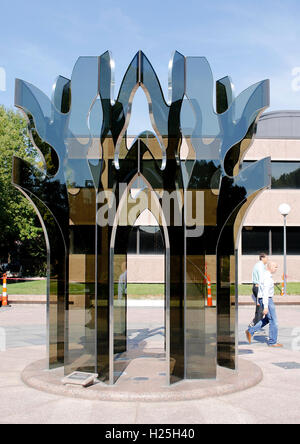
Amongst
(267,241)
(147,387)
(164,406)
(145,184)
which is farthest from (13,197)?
(164,406)

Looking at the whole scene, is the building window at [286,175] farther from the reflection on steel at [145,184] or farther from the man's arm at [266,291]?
the reflection on steel at [145,184]

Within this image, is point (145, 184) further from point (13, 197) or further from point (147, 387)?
point (13, 197)

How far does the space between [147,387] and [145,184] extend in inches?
120

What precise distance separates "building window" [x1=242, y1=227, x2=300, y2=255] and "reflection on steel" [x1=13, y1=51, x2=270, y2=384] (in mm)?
23173

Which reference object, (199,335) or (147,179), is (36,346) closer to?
(199,335)

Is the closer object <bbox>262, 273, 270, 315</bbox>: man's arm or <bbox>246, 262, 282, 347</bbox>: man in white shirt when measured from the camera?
Answer: <bbox>262, 273, 270, 315</bbox>: man's arm

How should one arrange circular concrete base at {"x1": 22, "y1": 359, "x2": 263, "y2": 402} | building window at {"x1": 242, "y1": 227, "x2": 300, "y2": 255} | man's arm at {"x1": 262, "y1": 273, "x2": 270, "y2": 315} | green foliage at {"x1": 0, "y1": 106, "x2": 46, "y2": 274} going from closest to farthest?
circular concrete base at {"x1": 22, "y1": 359, "x2": 263, "y2": 402}, man's arm at {"x1": 262, "y1": 273, "x2": 270, "y2": 315}, building window at {"x1": 242, "y1": 227, "x2": 300, "y2": 255}, green foliage at {"x1": 0, "y1": 106, "x2": 46, "y2": 274}

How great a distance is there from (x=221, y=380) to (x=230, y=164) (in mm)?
3400

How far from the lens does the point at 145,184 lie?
7840mm

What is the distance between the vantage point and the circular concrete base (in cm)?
656

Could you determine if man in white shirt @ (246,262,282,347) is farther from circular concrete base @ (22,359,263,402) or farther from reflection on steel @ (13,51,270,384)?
circular concrete base @ (22,359,263,402)

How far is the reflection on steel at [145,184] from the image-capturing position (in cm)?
736

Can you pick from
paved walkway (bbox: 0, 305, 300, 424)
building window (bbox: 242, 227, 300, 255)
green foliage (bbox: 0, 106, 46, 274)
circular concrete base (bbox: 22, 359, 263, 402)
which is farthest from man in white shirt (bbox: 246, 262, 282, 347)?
green foliage (bbox: 0, 106, 46, 274)

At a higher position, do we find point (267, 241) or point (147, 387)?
point (267, 241)
